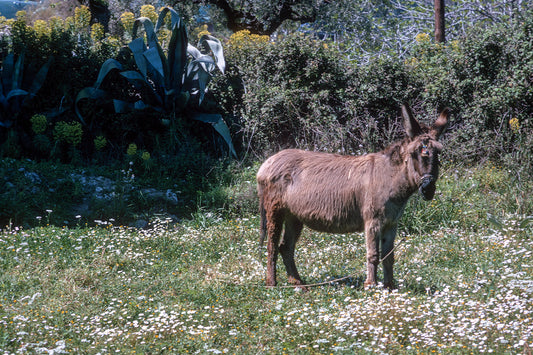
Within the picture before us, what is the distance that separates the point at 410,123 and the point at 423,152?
0.31m

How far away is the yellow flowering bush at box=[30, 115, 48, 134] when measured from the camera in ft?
37.9

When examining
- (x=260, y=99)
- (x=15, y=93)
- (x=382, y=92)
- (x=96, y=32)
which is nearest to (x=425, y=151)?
(x=382, y=92)

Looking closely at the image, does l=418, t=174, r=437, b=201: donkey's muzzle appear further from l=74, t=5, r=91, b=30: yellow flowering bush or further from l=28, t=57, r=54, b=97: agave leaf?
l=74, t=5, r=91, b=30: yellow flowering bush

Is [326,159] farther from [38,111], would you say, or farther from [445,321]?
[38,111]

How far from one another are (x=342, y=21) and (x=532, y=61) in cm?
1033

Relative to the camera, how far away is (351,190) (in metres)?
6.01

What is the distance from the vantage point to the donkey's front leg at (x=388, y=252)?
5.93 meters

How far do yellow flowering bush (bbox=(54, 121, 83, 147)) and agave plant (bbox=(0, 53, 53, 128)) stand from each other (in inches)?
31.7

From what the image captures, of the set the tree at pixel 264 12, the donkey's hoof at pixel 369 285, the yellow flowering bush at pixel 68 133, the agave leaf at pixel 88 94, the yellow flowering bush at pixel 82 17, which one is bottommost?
the donkey's hoof at pixel 369 285

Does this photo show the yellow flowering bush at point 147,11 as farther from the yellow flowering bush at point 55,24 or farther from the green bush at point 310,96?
the green bush at point 310,96

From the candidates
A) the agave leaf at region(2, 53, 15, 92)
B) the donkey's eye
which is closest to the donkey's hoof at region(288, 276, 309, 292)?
the donkey's eye

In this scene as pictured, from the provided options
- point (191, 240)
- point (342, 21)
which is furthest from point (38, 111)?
point (342, 21)

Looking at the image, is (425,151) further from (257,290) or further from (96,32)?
(96,32)

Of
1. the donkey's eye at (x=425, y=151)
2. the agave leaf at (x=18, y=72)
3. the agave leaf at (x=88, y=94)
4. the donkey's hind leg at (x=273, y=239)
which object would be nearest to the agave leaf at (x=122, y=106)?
the agave leaf at (x=88, y=94)
